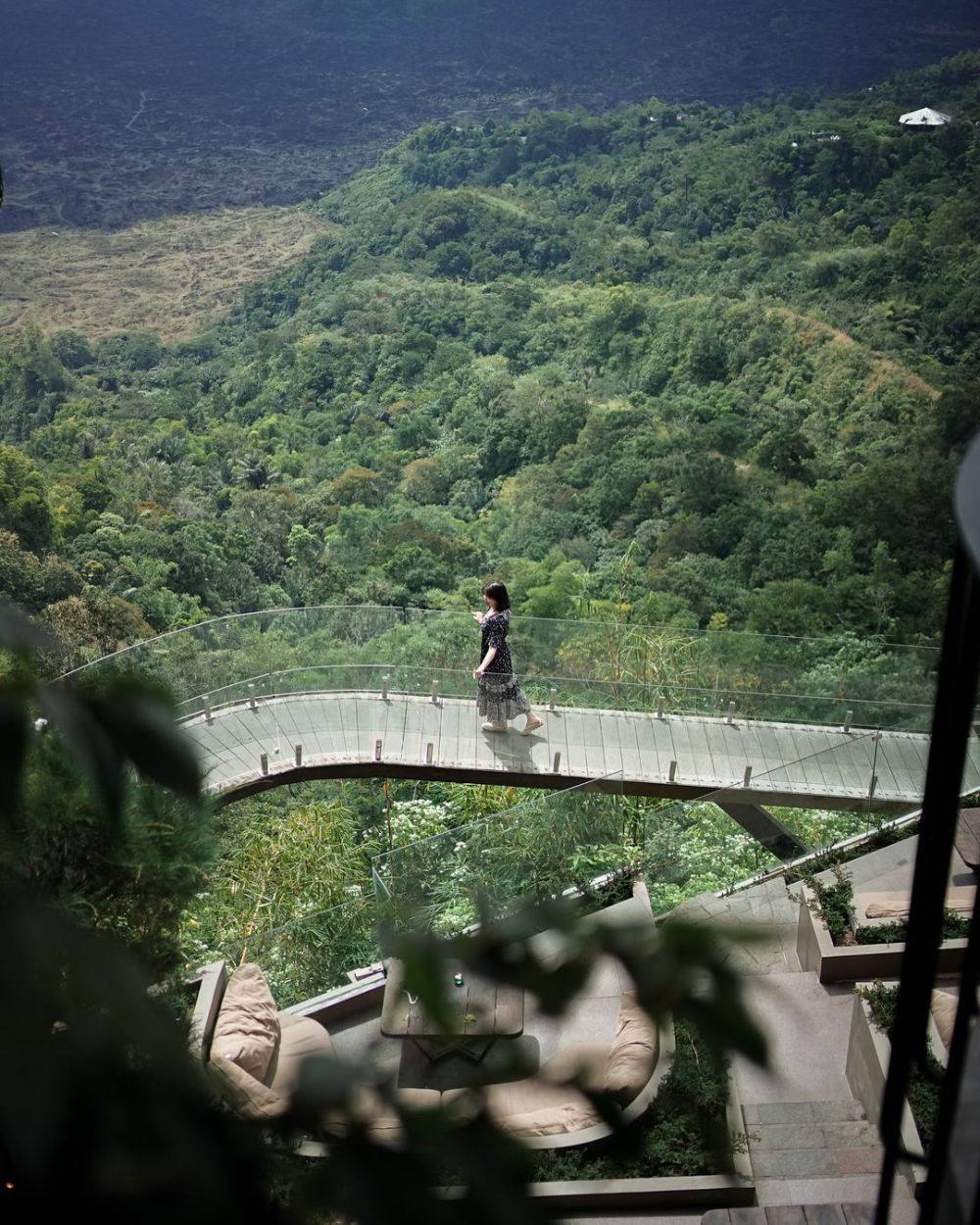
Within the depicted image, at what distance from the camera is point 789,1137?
466 cm

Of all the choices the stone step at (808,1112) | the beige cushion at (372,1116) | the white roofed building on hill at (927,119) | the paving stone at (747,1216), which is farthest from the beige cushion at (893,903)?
the white roofed building on hill at (927,119)

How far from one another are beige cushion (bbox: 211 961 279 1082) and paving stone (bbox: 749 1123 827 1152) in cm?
195

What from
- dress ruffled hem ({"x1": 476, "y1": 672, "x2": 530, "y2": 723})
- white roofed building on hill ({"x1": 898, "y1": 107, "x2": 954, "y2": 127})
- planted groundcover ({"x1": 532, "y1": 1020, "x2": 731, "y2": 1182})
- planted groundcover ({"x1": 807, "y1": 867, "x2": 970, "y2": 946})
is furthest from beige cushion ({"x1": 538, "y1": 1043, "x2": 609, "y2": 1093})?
white roofed building on hill ({"x1": 898, "y1": 107, "x2": 954, "y2": 127})

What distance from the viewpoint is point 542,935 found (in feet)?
2.31

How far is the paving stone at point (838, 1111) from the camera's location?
4.76m

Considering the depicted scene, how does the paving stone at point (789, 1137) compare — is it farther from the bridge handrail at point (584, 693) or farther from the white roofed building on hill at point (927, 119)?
the white roofed building on hill at point (927, 119)

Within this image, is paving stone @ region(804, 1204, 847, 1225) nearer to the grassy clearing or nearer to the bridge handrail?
the bridge handrail

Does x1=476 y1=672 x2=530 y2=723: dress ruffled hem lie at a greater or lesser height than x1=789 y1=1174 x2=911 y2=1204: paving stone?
lesser

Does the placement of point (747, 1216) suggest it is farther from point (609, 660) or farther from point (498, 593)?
point (609, 660)

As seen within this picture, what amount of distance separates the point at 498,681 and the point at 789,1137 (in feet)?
12.4

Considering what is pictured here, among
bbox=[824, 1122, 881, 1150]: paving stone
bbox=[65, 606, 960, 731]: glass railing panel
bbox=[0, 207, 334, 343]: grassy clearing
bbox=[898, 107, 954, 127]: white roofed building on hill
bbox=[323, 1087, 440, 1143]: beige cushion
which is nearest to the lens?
bbox=[323, 1087, 440, 1143]: beige cushion

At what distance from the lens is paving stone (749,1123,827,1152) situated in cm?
462

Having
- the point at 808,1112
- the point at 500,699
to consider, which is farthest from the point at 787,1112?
the point at 500,699

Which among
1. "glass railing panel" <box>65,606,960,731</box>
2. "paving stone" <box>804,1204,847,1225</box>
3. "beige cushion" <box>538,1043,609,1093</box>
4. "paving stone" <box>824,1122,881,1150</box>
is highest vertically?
"beige cushion" <box>538,1043,609,1093</box>
